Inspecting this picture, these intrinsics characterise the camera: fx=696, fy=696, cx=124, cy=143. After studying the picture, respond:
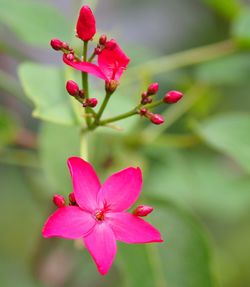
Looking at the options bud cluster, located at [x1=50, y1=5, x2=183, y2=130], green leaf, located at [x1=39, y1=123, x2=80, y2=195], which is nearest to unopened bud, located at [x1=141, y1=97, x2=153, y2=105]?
bud cluster, located at [x1=50, y1=5, x2=183, y2=130]

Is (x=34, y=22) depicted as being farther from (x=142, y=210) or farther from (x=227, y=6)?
(x=142, y=210)

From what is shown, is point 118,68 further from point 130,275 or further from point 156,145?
point 156,145

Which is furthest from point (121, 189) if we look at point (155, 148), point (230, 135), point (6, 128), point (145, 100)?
point (155, 148)

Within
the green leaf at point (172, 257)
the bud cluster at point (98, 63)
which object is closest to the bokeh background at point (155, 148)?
the green leaf at point (172, 257)

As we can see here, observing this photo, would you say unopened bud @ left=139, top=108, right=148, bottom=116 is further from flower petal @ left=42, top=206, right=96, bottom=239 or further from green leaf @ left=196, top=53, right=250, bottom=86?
green leaf @ left=196, top=53, right=250, bottom=86

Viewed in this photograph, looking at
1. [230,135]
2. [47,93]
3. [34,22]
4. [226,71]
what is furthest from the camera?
[226,71]

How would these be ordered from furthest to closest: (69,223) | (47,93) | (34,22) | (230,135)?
(34,22)
(230,135)
(47,93)
(69,223)
